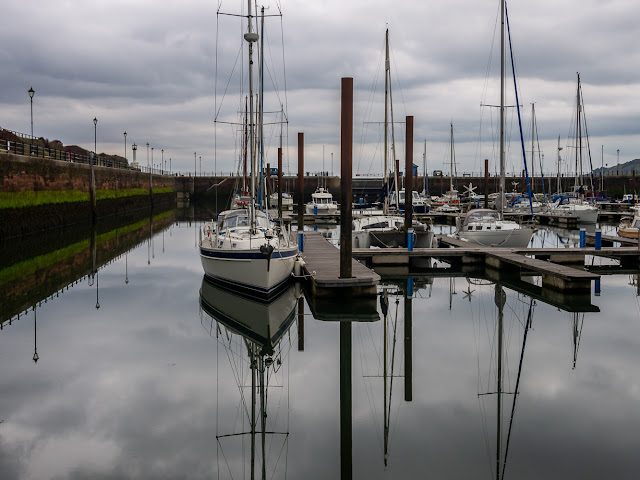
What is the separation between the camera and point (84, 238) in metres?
36.2

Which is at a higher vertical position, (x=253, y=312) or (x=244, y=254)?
(x=244, y=254)

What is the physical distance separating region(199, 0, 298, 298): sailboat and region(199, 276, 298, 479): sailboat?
1.74 ft

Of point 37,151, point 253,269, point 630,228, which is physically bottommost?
point 253,269

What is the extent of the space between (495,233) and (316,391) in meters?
19.1

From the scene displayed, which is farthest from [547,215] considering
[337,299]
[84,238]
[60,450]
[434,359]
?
[60,450]

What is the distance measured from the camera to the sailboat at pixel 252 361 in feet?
28.0

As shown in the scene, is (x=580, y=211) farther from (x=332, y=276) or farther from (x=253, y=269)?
(x=253, y=269)

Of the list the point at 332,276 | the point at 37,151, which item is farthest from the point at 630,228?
the point at 37,151

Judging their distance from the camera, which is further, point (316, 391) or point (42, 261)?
Result: point (42, 261)

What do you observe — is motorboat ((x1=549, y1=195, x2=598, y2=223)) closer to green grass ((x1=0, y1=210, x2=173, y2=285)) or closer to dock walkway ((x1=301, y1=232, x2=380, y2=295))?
dock walkway ((x1=301, y1=232, x2=380, y2=295))

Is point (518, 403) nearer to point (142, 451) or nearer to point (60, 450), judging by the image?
point (142, 451)

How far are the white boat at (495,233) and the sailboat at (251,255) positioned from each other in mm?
11464

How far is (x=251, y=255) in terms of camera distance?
17.3m

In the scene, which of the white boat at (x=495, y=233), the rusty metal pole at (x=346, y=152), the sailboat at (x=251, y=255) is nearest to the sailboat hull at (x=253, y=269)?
the sailboat at (x=251, y=255)
